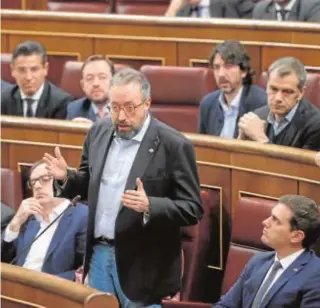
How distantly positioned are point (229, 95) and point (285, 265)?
61 centimetres

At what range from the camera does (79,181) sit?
1334 millimetres

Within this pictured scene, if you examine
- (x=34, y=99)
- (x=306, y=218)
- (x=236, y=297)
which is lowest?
(x=236, y=297)

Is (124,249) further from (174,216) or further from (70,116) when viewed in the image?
(70,116)

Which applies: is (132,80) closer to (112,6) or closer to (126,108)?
(126,108)

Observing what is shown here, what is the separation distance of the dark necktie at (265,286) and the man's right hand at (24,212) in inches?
17.6

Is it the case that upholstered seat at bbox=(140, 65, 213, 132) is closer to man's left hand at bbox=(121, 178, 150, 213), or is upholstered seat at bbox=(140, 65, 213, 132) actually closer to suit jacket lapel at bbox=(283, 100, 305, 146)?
suit jacket lapel at bbox=(283, 100, 305, 146)

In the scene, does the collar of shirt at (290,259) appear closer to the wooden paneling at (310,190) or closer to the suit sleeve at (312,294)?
the suit sleeve at (312,294)

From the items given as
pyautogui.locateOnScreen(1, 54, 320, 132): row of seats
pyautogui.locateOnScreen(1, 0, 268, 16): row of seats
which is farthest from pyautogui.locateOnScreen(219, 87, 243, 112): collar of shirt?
pyautogui.locateOnScreen(1, 0, 268, 16): row of seats

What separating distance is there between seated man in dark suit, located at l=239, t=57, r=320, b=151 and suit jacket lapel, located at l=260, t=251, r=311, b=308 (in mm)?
310

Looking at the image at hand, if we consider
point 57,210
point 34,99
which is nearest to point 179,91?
point 34,99

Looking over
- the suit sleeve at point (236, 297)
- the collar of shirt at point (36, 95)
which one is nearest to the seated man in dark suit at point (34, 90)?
the collar of shirt at point (36, 95)

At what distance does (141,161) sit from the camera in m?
1.27

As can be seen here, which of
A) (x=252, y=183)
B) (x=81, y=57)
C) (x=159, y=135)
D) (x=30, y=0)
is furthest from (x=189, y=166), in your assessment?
(x=30, y=0)

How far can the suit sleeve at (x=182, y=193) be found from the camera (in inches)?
48.7
